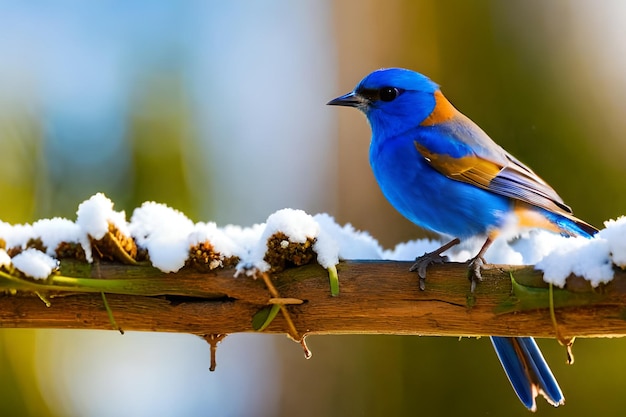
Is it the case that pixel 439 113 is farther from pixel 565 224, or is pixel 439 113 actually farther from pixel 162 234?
pixel 162 234

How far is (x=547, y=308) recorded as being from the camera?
→ 62.6 inches

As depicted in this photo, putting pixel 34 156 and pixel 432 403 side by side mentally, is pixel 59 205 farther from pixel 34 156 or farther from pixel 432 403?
pixel 432 403

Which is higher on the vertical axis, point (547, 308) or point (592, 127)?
point (592, 127)

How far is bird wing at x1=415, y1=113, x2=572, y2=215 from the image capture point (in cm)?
217

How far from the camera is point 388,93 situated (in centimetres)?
244

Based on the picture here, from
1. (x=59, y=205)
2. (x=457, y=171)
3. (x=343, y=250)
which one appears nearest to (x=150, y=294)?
(x=343, y=250)

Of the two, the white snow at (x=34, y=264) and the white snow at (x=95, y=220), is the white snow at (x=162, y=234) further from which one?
the white snow at (x=34, y=264)

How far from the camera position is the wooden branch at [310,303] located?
5.37 ft

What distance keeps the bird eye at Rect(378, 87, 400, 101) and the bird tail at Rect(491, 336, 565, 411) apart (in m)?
0.85

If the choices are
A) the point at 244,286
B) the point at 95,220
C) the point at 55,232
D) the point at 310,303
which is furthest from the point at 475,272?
the point at 55,232

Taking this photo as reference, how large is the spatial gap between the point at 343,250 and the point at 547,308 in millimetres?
453

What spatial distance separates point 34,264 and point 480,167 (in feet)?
4.03

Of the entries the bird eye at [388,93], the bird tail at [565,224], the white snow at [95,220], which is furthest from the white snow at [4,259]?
the bird tail at [565,224]

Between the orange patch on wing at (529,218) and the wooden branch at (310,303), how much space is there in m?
0.53
